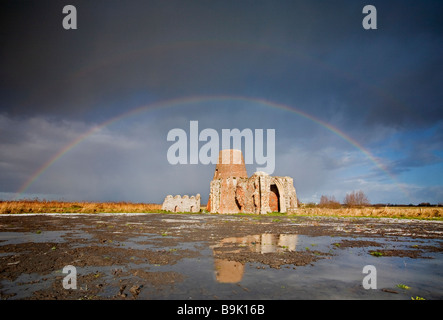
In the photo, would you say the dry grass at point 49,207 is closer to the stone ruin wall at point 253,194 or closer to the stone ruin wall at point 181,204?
the stone ruin wall at point 181,204

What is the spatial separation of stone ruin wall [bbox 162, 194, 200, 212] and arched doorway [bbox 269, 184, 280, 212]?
13517 mm

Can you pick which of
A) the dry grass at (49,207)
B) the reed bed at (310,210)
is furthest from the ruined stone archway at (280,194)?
the dry grass at (49,207)

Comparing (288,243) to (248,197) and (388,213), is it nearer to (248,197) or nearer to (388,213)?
(248,197)

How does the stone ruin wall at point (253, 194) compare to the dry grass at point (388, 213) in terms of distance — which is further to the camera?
the stone ruin wall at point (253, 194)

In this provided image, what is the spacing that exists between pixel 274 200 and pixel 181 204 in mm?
16801

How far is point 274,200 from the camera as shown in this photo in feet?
136

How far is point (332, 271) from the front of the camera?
19.9 feet

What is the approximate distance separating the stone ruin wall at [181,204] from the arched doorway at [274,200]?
1352 centimetres

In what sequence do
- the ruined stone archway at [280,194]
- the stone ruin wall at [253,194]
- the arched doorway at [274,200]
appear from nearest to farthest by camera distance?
1. the stone ruin wall at [253,194]
2. the ruined stone archway at [280,194]
3. the arched doorway at [274,200]

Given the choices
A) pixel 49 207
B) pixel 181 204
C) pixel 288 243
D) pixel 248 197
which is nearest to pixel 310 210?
pixel 248 197

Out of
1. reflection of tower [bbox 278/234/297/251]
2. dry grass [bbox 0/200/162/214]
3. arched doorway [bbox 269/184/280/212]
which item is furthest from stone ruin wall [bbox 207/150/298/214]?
reflection of tower [bbox 278/234/297/251]

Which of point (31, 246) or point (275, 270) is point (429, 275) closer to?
point (275, 270)

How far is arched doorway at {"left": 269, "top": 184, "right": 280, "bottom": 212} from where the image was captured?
41.1 metres

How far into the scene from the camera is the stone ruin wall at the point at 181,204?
145 ft
